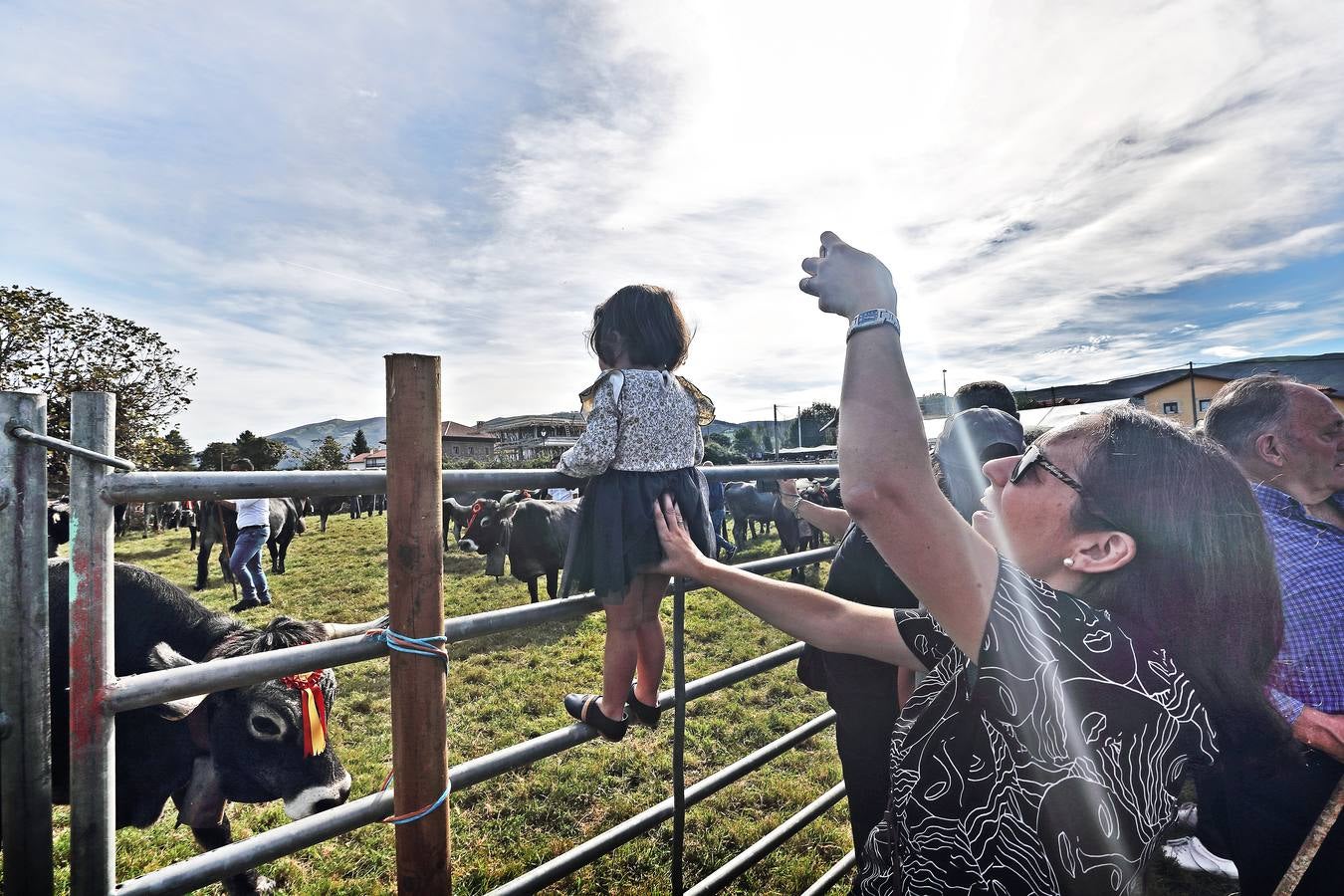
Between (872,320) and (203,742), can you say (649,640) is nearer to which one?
(872,320)

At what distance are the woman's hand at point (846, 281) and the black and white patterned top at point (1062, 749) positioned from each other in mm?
575

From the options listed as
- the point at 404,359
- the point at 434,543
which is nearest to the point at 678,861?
the point at 434,543

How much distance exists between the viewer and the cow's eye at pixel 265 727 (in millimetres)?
2557

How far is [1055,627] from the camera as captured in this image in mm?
1154

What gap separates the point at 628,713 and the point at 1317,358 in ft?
157

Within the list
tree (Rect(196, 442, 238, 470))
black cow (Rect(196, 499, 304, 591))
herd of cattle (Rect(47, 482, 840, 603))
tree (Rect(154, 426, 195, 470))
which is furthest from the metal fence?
tree (Rect(196, 442, 238, 470))

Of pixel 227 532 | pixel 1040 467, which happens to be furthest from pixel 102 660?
pixel 227 532

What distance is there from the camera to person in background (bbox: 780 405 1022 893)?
211cm

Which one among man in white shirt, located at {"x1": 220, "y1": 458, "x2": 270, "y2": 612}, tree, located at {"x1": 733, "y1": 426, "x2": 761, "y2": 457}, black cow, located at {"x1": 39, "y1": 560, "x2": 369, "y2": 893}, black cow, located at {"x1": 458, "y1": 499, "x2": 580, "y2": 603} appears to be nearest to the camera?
black cow, located at {"x1": 39, "y1": 560, "x2": 369, "y2": 893}

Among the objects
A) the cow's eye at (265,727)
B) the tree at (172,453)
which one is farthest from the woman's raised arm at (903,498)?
the tree at (172,453)

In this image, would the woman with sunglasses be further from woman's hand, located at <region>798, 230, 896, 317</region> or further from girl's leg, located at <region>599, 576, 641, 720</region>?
girl's leg, located at <region>599, 576, 641, 720</region>

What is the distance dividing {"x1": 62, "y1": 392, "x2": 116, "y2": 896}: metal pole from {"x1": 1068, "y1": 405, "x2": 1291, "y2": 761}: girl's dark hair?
6.36ft

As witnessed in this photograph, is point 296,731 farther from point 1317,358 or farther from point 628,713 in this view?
point 1317,358

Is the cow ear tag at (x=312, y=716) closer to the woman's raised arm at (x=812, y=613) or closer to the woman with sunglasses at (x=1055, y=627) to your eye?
the woman's raised arm at (x=812, y=613)
